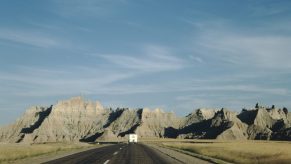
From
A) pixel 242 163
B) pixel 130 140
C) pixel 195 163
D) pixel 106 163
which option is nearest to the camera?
pixel 106 163

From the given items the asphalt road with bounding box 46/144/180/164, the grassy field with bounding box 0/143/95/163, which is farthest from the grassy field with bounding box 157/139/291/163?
the grassy field with bounding box 0/143/95/163

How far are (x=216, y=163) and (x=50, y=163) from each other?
1084 centimetres

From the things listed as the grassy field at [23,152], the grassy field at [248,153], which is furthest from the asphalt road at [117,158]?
the grassy field at [248,153]

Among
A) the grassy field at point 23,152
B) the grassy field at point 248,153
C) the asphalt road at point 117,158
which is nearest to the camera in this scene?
the asphalt road at point 117,158

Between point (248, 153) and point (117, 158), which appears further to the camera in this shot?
point (248, 153)

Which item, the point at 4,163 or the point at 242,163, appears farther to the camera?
the point at 242,163

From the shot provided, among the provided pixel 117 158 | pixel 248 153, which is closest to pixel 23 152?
pixel 117 158

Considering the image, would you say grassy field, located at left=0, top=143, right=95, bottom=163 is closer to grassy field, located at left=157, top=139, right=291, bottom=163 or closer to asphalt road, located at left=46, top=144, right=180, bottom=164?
asphalt road, located at left=46, top=144, right=180, bottom=164

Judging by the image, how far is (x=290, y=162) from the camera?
101 feet

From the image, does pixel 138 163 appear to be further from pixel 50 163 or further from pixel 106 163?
pixel 50 163

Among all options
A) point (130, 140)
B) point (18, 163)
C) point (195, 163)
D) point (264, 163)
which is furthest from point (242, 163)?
point (130, 140)

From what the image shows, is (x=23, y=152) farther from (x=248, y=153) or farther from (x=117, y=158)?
(x=248, y=153)

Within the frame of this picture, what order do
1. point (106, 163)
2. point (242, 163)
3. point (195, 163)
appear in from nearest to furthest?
point (106, 163)
point (195, 163)
point (242, 163)

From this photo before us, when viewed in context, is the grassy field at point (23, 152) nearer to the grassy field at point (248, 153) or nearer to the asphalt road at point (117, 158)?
the asphalt road at point (117, 158)
